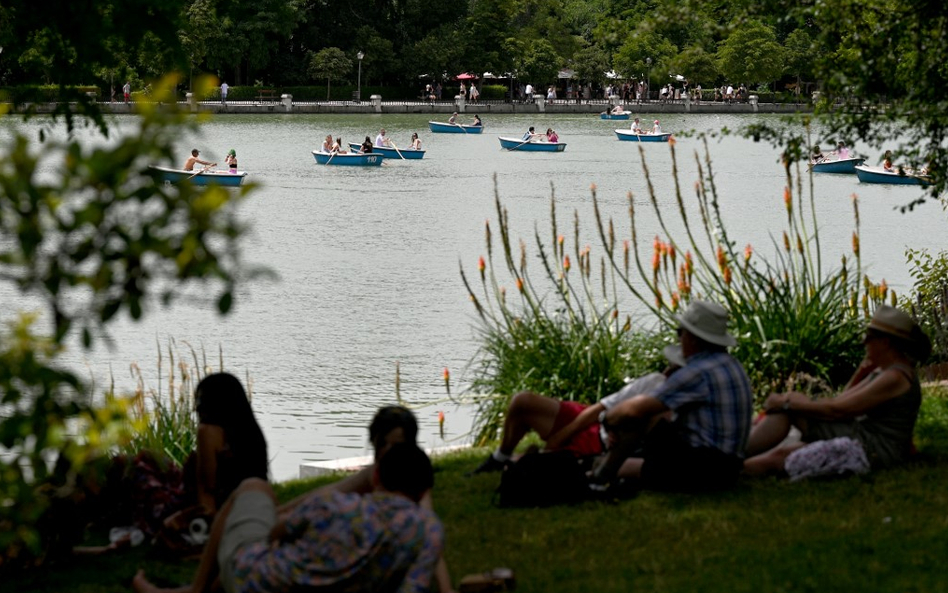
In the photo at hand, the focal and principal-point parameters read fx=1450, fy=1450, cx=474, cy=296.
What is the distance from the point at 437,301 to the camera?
21875 millimetres

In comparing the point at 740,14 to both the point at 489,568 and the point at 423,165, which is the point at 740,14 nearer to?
the point at 489,568

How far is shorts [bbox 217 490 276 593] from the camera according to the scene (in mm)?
4770

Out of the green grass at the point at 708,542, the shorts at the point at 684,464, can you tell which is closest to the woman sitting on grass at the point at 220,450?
the green grass at the point at 708,542

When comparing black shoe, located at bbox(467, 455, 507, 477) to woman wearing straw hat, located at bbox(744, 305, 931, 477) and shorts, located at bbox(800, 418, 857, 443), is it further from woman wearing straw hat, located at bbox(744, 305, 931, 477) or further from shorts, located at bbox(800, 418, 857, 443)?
shorts, located at bbox(800, 418, 857, 443)

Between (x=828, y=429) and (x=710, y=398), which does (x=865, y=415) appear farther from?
(x=710, y=398)

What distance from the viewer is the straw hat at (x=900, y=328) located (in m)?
6.62

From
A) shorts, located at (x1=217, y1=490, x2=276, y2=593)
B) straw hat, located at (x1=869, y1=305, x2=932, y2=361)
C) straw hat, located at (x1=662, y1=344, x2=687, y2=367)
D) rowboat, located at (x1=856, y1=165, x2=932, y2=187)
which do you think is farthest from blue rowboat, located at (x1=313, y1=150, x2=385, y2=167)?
shorts, located at (x1=217, y1=490, x2=276, y2=593)

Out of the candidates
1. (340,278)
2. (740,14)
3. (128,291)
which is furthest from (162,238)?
(340,278)

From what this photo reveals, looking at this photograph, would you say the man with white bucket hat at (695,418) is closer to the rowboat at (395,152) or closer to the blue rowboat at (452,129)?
the rowboat at (395,152)

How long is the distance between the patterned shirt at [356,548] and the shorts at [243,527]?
0.79 ft

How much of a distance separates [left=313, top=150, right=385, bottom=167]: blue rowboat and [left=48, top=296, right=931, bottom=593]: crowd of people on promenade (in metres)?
39.1

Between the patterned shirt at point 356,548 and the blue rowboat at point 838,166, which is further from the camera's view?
the blue rowboat at point 838,166

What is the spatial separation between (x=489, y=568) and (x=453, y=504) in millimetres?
1139

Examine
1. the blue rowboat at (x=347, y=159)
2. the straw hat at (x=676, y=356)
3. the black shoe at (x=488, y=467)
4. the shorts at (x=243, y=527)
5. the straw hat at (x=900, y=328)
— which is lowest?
the blue rowboat at (x=347, y=159)
